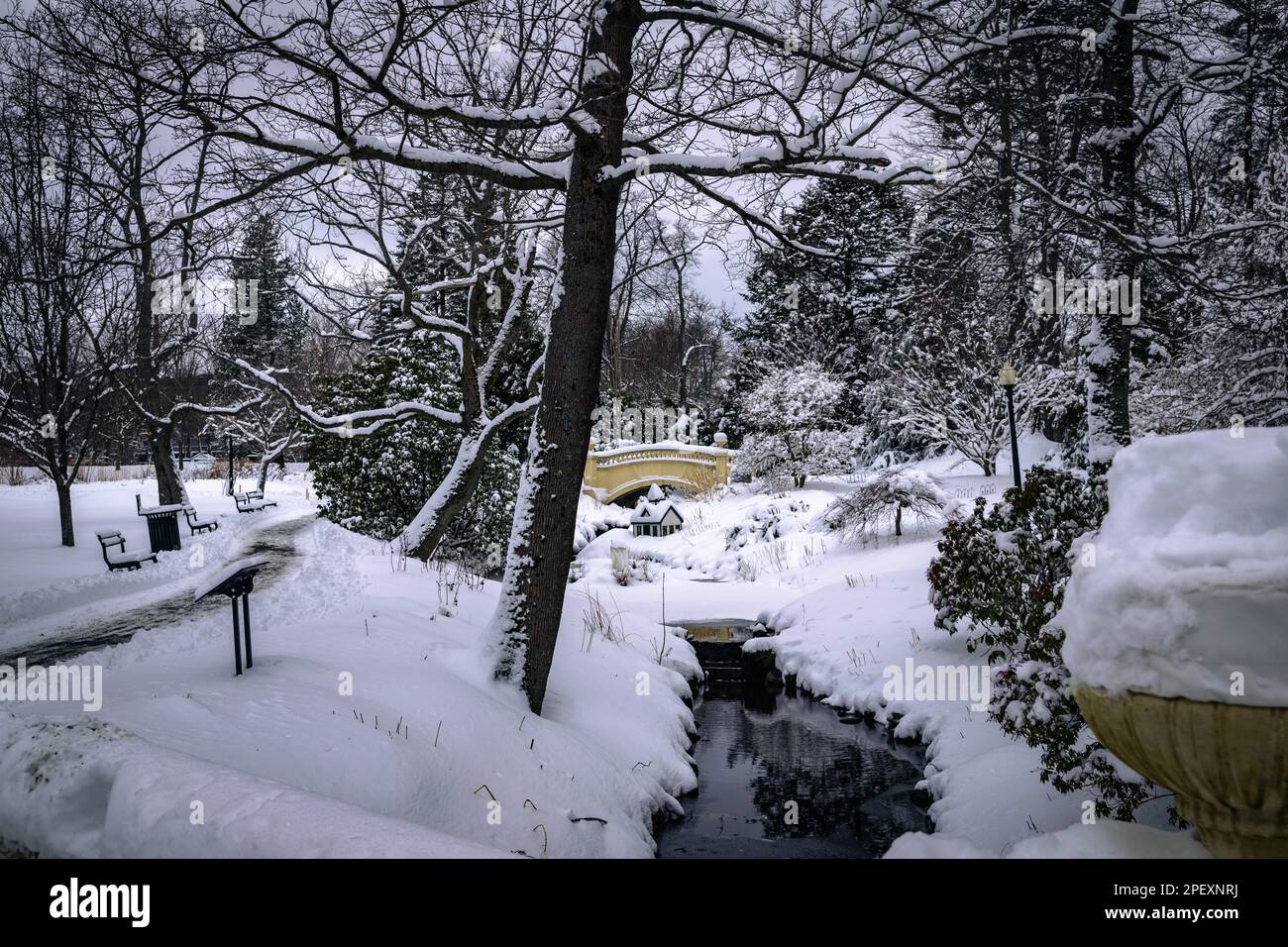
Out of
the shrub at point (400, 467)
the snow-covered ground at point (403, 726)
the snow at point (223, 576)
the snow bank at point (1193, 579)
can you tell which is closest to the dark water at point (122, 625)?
the snow-covered ground at point (403, 726)

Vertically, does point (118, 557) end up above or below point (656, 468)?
below

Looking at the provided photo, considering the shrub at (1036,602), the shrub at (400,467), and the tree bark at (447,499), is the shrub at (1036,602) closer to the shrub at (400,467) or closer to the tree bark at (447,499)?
the tree bark at (447,499)

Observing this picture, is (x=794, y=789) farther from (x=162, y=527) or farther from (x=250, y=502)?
(x=250, y=502)

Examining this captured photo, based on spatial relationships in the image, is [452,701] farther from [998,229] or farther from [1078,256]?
[1078,256]

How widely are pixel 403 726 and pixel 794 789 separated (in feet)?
10.4

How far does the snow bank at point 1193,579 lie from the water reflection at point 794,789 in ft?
8.97

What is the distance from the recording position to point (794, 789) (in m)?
5.47

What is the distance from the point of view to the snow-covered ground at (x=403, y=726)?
6.92 ft

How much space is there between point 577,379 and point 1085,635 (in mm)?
3033

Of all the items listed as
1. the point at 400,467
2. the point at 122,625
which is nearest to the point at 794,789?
the point at 122,625

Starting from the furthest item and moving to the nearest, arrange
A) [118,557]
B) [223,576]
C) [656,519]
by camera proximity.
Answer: [656,519], [118,557], [223,576]

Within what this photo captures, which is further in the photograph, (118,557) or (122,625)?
(118,557)
